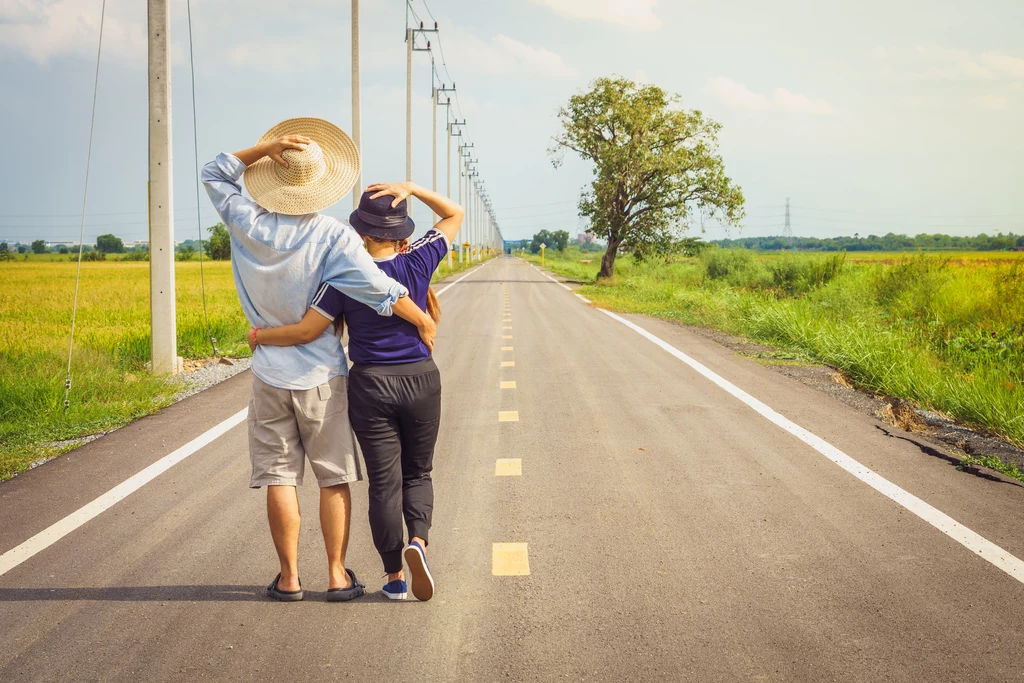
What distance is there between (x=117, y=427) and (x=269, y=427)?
4.69 metres

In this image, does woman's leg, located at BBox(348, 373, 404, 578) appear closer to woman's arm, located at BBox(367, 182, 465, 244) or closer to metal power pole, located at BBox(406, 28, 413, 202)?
woman's arm, located at BBox(367, 182, 465, 244)

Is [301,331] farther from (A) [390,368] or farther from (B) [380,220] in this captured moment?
(B) [380,220]

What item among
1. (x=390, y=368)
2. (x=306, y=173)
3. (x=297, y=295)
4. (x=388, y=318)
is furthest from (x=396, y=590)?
(x=306, y=173)

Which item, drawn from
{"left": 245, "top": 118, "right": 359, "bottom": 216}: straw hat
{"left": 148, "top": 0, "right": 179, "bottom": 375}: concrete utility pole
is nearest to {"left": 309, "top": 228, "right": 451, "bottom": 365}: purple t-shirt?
{"left": 245, "top": 118, "right": 359, "bottom": 216}: straw hat

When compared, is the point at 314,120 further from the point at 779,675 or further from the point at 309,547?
the point at 779,675

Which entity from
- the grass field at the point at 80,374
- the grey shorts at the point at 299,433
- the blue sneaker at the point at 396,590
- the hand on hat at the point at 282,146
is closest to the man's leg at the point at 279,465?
the grey shorts at the point at 299,433

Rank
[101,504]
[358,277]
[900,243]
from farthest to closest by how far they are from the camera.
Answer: [900,243] < [101,504] < [358,277]

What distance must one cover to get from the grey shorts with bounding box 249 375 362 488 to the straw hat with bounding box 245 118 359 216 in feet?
2.66

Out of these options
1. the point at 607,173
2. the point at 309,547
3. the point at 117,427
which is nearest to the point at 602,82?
the point at 607,173

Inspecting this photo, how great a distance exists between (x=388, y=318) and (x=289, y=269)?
485 mm

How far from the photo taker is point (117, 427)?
792 centimetres

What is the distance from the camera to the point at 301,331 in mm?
3857

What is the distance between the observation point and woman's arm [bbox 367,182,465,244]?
394 cm

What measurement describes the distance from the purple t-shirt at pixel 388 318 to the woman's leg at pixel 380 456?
0.40 ft
